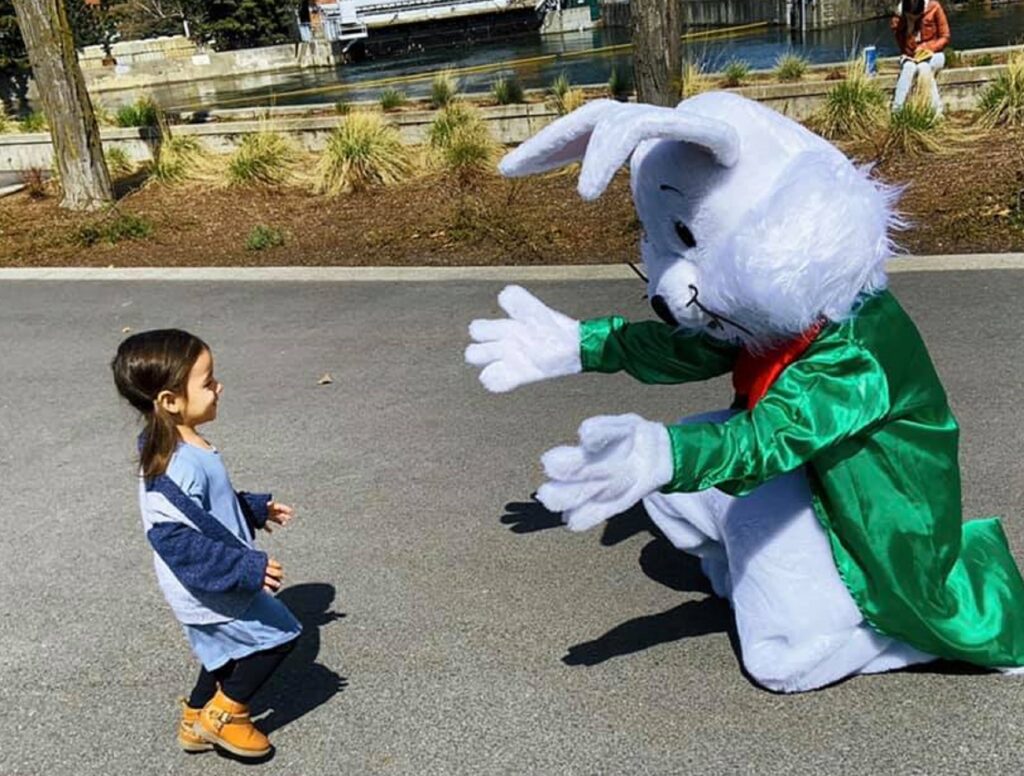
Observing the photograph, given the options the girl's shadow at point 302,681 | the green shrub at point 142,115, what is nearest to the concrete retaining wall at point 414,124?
the green shrub at point 142,115

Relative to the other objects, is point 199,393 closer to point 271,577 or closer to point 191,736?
point 271,577

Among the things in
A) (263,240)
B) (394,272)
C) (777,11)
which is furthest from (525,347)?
(777,11)

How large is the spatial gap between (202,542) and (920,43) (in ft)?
32.0

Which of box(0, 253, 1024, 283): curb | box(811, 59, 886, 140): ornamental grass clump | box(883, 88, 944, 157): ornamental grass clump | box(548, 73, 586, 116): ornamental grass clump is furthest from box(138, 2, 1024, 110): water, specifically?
box(0, 253, 1024, 283): curb

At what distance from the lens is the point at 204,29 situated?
173 feet

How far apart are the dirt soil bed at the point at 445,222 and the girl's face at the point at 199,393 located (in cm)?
488

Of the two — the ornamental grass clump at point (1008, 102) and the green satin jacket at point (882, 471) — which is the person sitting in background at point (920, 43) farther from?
the green satin jacket at point (882, 471)

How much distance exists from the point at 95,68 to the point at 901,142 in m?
47.5

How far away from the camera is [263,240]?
28.1 feet

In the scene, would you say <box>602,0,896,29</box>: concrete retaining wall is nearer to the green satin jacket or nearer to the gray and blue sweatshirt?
the green satin jacket

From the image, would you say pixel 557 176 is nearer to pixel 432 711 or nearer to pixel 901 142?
pixel 901 142

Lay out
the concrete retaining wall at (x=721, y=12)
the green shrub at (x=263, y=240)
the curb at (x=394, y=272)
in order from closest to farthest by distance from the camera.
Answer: the curb at (x=394, y=272), the green shrub at (x=263, y=240), the concrete retaining wall at (x=721, y=12)

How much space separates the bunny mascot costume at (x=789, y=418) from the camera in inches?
87.6

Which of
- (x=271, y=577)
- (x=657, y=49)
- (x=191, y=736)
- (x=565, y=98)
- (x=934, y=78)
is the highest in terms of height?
(x=657, y=49)
